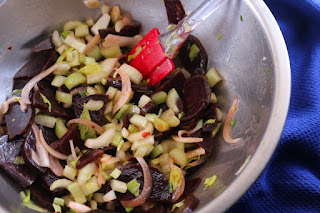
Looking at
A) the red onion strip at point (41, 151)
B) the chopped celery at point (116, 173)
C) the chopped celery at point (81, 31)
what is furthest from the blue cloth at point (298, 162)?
the chopped celery at point (81, 31)

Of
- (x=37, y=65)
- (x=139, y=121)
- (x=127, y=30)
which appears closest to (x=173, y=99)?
(x=139, y=121)

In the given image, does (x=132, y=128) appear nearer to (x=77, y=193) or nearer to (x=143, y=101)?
(x=143, y=101)

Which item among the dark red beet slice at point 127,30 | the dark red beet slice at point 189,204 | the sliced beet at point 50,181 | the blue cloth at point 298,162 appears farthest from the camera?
the dark red beet slice at point 127,30

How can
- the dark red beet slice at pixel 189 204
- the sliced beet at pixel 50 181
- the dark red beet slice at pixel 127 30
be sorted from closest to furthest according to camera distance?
the dark red beet slice at pixel 189 204, the sliced beet at pixel 50 181, the dark red beet slice at pixel 127 30

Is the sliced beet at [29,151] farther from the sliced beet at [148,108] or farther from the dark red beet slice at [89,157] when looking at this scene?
the sliced beet at [148,108]

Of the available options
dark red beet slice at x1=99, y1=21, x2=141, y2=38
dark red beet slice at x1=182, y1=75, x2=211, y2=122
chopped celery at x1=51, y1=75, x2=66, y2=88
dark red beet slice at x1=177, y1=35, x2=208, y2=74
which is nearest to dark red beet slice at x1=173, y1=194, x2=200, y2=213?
dark red beet slice at x1=182, y1=75, x2=211, y2=122

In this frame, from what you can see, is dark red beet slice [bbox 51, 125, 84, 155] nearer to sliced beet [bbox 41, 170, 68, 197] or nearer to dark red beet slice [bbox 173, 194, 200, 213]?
sliced beet [bbox 41, 170, 68, 197]

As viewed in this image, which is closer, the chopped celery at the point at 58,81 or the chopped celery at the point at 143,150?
the chopped celery at the point at 143,150
